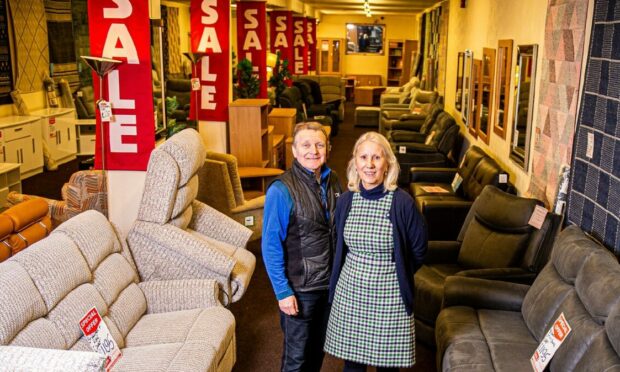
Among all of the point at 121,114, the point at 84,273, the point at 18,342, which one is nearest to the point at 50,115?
the point at 121,114

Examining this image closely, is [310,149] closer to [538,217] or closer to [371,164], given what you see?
[371,164]

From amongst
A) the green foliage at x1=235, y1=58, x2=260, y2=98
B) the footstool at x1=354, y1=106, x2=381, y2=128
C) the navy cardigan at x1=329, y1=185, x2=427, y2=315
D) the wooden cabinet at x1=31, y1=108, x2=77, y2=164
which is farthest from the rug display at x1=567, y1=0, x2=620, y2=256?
the footstool at x1=354, y1=106, x2=381, y2=128

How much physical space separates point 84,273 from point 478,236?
2407mm

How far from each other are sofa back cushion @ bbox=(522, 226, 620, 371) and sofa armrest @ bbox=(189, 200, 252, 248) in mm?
1969

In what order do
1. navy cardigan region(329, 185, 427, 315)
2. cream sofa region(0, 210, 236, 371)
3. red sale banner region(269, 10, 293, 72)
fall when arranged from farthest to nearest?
red sale banner region(269, 10, 293, 72), navy cardigan region(329, 185, 427, 315), cream sofa region(0, 210, 236, 371)

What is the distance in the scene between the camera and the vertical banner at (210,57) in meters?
6.80

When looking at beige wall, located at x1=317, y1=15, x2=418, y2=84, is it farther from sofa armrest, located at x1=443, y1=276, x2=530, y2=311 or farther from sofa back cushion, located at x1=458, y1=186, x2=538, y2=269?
sofa armrest, located at x1=443, y1=276, x2=530, y2=311

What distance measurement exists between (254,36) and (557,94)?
5.22 metres

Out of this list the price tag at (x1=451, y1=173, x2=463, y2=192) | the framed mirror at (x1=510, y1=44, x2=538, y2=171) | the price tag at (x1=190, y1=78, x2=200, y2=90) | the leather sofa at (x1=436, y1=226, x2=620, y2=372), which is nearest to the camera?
the leather sofa at (x1=436, y1=226, x2=620, y2=372)

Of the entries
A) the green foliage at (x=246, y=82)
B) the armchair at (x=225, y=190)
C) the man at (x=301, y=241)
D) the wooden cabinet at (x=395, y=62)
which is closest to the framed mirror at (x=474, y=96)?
the green foliage at (x=246, y=82)

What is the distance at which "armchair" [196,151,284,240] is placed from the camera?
5527 millimetres

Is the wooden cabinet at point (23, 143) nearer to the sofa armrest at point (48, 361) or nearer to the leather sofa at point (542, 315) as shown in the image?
the leather sofa at point (542, 315)

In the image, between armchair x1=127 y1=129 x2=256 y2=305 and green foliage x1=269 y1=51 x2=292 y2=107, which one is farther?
green foliage x1=269 y1=51 x2=292 y2=107

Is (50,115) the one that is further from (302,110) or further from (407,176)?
(407,176)
